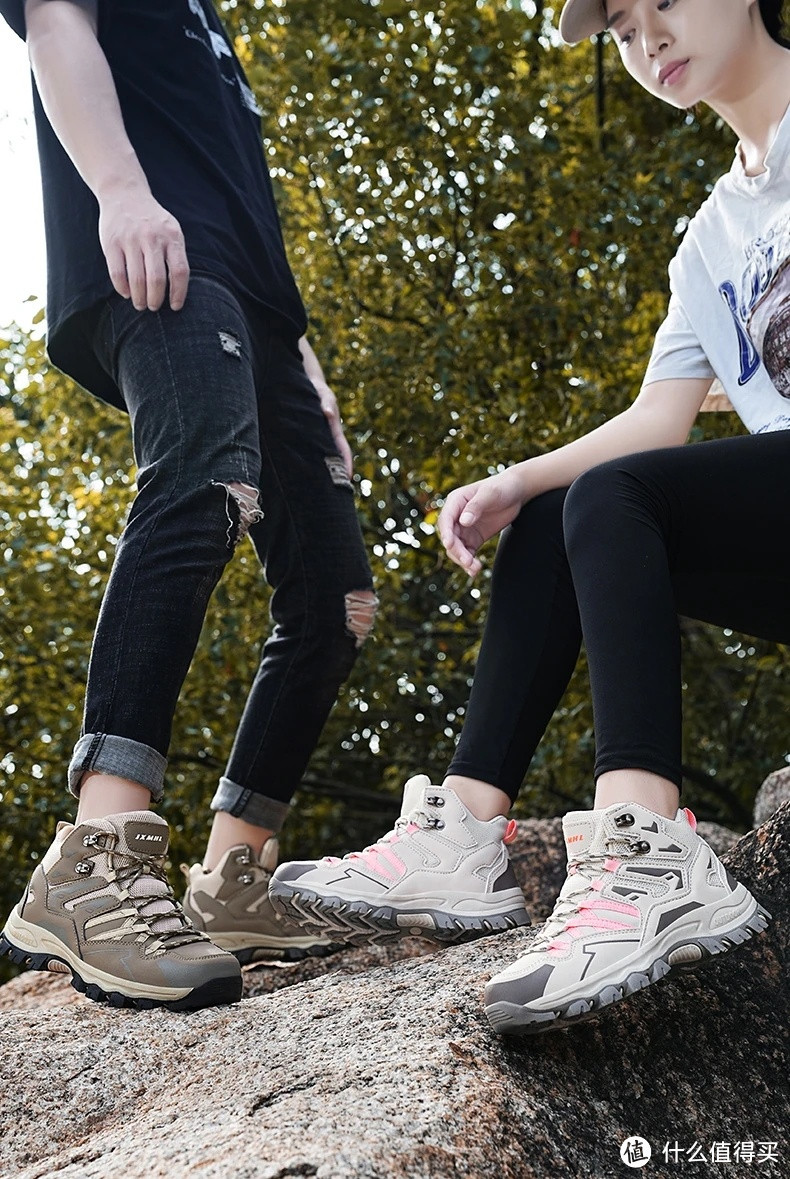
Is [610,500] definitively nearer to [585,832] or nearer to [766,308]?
[585,832]

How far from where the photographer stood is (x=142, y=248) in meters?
1.90

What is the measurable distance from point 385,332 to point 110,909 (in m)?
3.23

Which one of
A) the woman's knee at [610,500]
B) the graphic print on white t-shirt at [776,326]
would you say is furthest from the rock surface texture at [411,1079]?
the graphic print on white t-shirt at [776,326]

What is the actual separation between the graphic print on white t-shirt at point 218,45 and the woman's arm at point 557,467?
1108 mm

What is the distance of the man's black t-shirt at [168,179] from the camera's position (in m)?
2.07

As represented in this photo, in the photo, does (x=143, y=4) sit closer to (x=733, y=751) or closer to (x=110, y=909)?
(x=110, y=909)

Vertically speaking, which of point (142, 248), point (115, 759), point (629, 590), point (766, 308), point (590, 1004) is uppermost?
point (142, 248)

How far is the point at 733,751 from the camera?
4766 millimetres

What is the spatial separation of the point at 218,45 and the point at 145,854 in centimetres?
170

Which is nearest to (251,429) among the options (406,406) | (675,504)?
(675,504)

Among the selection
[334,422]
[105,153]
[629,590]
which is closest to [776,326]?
[629,590]

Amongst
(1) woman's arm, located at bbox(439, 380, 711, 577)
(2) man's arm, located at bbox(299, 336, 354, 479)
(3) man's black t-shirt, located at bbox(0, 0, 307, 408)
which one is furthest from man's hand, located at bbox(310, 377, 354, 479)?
(1) woman's arm, located at bbox(439, 380, 711, 577)

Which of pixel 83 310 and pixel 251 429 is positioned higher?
pixel 83 310

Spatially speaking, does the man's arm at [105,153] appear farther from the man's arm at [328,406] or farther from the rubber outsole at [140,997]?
the rubber outsole at [140,997]
